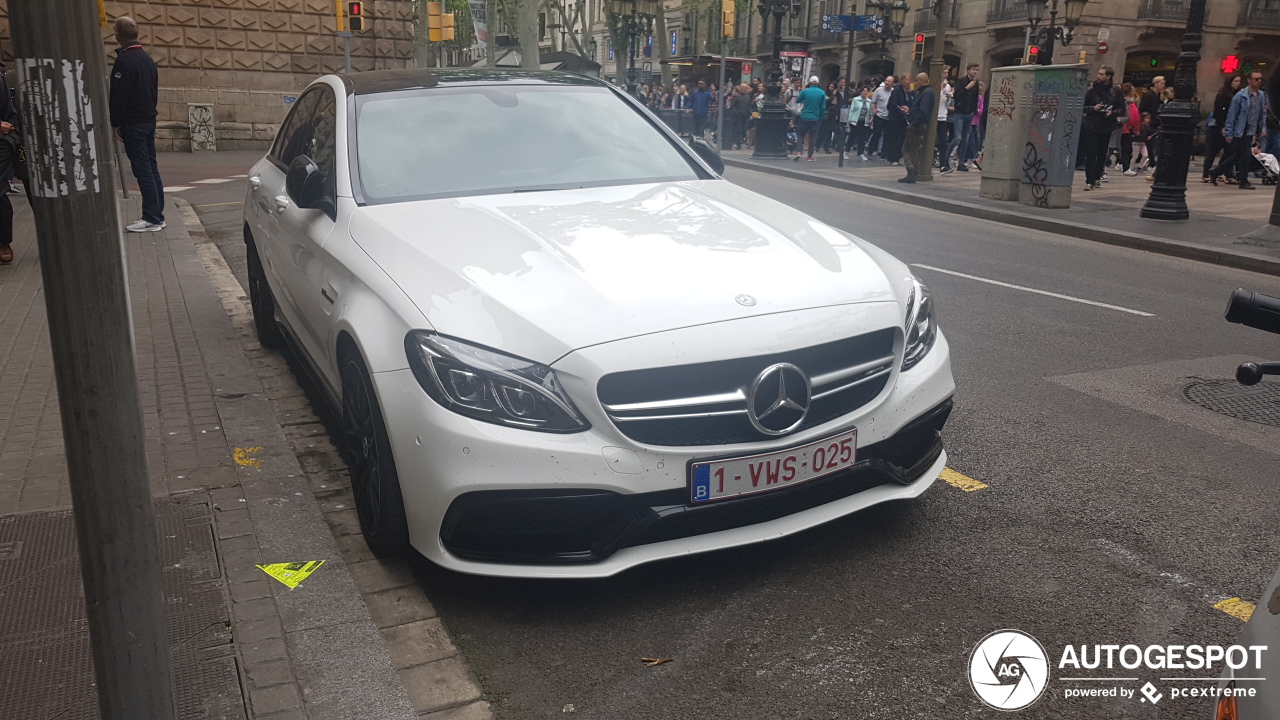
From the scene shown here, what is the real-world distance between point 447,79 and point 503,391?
2.47 metres

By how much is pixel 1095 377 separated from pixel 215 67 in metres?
23.8

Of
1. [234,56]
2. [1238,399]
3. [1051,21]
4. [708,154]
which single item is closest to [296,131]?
[708,154]

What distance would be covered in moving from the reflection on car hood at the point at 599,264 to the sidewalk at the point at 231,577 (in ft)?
2.94

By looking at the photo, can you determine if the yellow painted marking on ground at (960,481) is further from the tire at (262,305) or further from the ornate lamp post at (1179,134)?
the ornate lamp post at (1179,134)

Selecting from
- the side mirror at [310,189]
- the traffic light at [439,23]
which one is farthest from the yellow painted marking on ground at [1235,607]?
the traffic light at [439,23]

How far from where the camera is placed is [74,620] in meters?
3.03

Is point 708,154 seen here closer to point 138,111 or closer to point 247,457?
point 247,457

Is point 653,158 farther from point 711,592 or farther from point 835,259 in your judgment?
point 711,592

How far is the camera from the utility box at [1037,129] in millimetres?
14617

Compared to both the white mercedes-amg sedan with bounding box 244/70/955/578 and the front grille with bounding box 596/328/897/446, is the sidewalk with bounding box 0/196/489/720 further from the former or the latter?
the front grille with bounding box 596/328/897/446

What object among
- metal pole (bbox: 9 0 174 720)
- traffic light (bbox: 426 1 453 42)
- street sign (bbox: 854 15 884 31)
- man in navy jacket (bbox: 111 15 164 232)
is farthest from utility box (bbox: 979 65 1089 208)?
street sign (bbox: 854 15 884 31)

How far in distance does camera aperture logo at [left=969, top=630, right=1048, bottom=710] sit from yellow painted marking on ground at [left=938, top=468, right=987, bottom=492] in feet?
3.81

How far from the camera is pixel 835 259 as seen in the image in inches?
145

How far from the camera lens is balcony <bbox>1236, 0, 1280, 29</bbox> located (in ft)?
142
